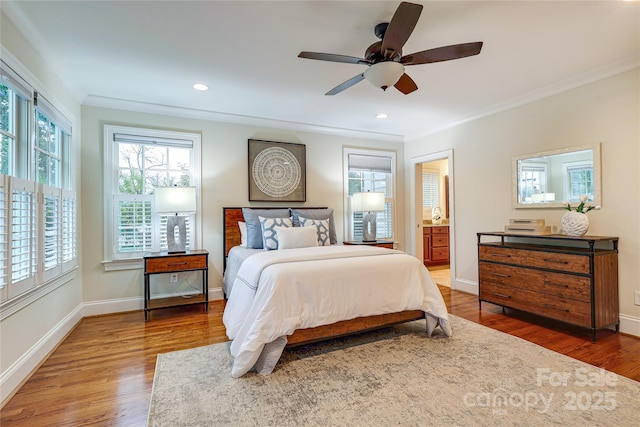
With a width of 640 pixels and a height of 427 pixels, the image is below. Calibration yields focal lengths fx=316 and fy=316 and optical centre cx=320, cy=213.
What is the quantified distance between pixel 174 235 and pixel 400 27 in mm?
3232

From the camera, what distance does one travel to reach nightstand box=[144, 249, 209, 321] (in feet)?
11.4

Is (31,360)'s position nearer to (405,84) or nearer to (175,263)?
(175,263)

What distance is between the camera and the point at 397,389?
6.56ft

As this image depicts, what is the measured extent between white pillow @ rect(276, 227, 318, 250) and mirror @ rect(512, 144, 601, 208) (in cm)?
252

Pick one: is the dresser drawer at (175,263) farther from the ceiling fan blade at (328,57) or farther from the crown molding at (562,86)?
the crown molding at (562,86)

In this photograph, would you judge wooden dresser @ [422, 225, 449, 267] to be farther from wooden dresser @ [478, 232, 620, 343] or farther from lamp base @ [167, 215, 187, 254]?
lamp base @ [167, 215, 187, 254]

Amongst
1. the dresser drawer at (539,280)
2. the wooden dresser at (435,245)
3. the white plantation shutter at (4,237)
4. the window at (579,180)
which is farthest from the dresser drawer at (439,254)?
the white plantation shutter at (4,237)

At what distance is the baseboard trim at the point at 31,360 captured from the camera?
1963 millimetres

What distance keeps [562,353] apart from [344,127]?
3814 millimetres

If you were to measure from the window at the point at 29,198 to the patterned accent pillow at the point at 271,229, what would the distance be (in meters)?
1.91

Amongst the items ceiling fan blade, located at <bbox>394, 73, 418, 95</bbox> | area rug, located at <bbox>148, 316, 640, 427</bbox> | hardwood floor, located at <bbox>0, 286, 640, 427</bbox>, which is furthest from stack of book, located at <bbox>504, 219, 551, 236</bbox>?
ceiling fan blade, located at <bbox>394, 73, 418, 95</bbox>

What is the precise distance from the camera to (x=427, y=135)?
204 inches

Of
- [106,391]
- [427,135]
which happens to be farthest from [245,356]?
[427,135]

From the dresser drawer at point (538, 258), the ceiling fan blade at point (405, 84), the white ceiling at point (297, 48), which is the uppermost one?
the white ceiling at point (297, 48)
